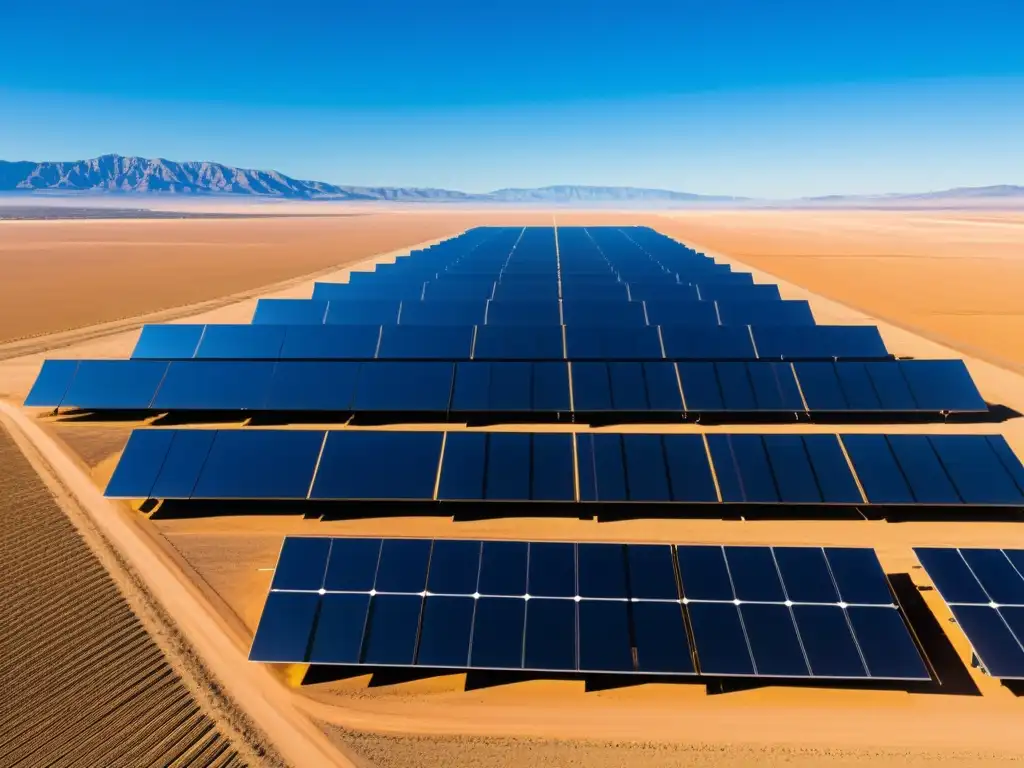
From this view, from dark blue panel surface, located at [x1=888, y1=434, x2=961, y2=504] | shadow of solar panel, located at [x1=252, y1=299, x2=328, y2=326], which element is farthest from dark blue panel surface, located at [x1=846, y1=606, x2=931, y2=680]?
shadow of solar panel, located at [x1=252, y1=299, x2=328, y2=326]

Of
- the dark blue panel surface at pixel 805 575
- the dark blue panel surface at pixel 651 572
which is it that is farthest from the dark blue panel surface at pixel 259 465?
the dark blue panel surface at pixel 805 575

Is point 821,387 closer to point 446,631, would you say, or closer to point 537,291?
point 446,631

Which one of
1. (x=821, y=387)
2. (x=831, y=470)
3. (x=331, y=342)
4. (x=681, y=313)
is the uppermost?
(x=831, y=470)

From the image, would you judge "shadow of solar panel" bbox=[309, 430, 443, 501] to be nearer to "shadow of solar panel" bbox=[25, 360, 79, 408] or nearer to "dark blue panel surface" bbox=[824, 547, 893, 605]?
"dark blue panel surface" bbox=[824, 547, 893, 605]

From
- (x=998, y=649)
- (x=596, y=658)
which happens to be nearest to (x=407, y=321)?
(x=596, y=658)

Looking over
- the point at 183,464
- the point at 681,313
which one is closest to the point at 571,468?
the point at 183,464

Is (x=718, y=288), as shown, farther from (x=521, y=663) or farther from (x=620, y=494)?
(x=521, y=663)
